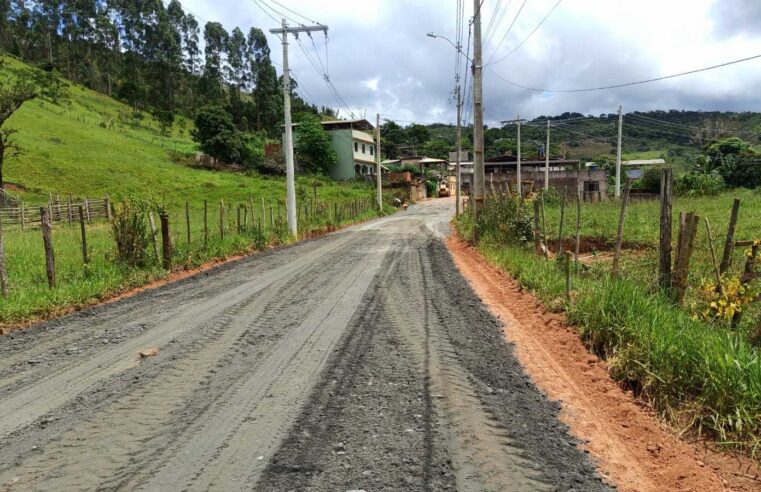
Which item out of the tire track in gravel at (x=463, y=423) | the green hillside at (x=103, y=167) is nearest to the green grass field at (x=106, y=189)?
the green hillside at (x=103, y=167)

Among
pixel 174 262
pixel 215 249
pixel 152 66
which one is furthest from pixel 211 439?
Answer: pixel 152 66

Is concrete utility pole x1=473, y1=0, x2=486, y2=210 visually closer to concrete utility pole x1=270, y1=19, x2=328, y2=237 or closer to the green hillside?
concrete utility pole x1=270, y1=19, x2=328, y2=237

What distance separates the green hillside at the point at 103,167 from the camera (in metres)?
37.3

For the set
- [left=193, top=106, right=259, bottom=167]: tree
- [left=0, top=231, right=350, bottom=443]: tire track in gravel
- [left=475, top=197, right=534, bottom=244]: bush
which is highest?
[left=193, top=106, right=259, bottom=167]: tree

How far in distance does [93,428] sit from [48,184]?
40.3m

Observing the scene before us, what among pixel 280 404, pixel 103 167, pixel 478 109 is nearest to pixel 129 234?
pixel 280 404

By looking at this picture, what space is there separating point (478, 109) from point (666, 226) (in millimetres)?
10652

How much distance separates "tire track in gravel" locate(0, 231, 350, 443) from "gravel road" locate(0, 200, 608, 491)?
27mm

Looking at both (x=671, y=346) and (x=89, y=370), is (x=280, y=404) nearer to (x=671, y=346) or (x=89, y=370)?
(x=89, y=370)

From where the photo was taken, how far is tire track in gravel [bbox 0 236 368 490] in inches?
129

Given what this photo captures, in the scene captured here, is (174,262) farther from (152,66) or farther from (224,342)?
(152,66)

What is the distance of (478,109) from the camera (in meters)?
16.0

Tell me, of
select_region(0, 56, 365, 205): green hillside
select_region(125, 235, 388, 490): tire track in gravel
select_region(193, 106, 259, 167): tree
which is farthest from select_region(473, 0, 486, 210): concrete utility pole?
select_region(193, 106, 259, 167): tree

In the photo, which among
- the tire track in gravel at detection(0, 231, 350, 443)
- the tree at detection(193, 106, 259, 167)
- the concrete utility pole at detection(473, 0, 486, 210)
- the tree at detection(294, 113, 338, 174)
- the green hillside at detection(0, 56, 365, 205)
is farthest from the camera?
the tree at detection(294, 113, 338, 174)
